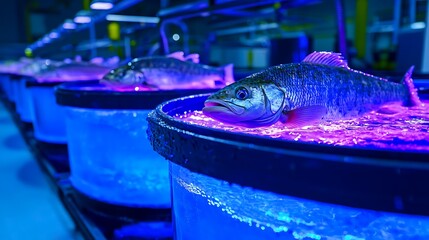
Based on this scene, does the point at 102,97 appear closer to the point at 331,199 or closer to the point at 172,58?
the point at 172,58

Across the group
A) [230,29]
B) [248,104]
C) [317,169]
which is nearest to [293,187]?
[317,169]

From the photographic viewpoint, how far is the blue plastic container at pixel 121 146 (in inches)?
50.5

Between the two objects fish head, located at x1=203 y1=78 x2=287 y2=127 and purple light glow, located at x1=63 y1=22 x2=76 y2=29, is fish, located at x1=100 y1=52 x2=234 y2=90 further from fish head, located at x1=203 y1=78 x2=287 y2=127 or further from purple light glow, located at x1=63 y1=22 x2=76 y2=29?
purple light glow, located at x1=63 y1=22 x2=76 y2=29

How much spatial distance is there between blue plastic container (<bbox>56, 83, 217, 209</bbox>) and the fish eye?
639 millimetres

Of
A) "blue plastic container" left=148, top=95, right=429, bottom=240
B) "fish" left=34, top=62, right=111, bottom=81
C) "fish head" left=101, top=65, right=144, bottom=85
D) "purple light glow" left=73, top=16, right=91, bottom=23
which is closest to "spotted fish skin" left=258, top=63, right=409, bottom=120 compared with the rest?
"blue plastic container" left=148, top=95, right=429, bottom=240

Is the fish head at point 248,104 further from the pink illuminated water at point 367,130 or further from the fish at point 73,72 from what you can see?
the fish at point 73,72

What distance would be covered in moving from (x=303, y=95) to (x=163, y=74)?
89cm

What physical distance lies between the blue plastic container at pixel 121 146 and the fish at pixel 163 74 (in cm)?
18

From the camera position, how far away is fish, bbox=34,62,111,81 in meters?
2.48

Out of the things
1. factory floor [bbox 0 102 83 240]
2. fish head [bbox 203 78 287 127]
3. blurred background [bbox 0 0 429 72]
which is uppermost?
blurred background [bbox 0 0 429 72]

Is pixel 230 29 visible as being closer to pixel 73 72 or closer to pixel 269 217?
pixel 73 72

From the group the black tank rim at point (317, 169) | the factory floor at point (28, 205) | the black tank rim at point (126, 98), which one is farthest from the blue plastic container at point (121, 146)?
the black tank rim at point (317, 169)

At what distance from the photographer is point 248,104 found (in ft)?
2.19

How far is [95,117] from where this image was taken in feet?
4.48
